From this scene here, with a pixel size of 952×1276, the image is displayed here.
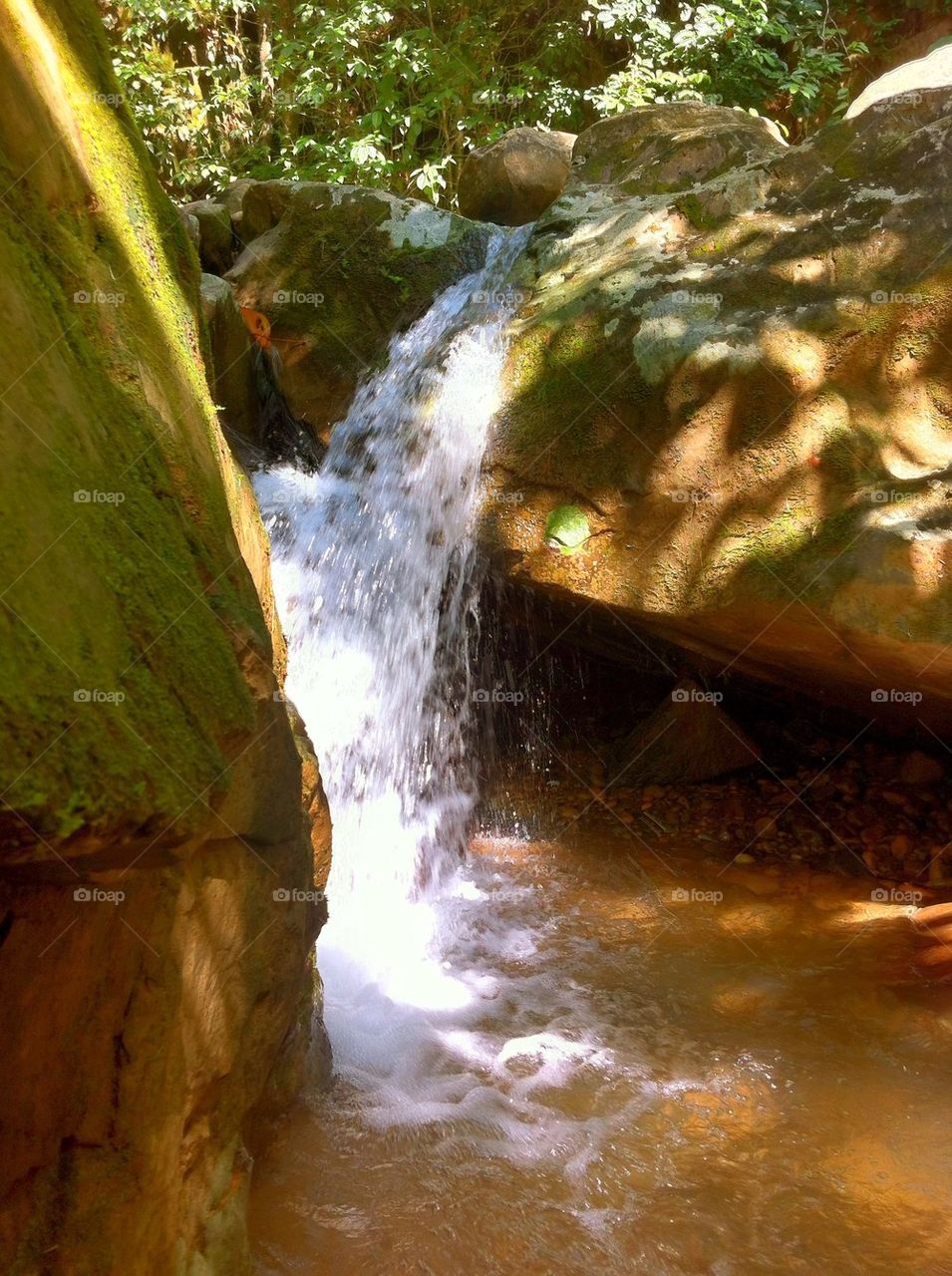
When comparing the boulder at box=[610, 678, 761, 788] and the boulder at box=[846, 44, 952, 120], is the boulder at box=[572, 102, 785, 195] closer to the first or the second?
the boulder at box=[846, 44, 952, 120]

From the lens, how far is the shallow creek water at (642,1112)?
223 cm

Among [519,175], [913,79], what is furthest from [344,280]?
[913,79]

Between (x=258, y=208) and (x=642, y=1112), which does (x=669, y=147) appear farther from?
(x=642, y=1112)

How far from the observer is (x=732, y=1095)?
280 centimetres

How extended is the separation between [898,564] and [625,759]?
7.39ft

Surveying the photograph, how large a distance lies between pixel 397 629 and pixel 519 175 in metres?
4.09

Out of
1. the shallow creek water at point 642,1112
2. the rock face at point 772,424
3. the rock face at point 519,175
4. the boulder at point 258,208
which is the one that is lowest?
the shallow creek water at point 642,1112

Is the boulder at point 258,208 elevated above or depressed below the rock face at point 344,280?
above

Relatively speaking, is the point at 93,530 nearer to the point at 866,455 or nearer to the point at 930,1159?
the point at 930,1159

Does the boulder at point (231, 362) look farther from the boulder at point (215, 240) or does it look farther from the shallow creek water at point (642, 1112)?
the shallow creek water at point (642, 1112)

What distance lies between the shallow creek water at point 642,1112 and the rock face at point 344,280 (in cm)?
368

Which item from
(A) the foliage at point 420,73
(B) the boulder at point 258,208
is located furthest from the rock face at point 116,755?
(A) the foliage at point 420,73

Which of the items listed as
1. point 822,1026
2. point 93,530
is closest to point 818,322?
point 822,1026

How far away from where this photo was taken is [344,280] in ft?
21.2
